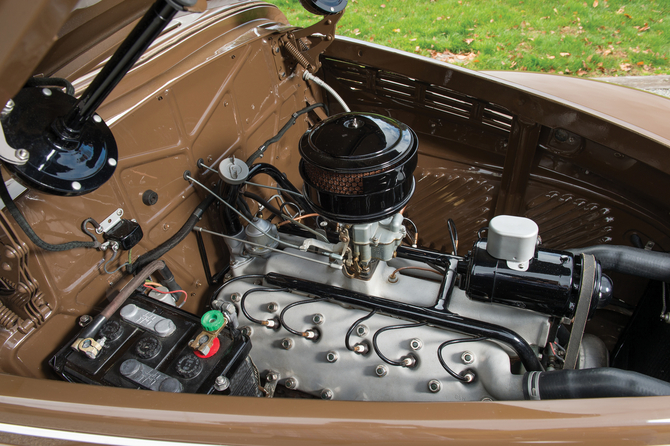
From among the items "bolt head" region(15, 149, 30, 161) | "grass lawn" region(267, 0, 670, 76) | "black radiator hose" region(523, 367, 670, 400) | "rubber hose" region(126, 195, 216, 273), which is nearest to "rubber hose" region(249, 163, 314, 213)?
"rubber hose" region(126, 195, 216, 273)

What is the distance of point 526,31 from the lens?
495 cm

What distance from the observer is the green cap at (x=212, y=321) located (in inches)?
47.1

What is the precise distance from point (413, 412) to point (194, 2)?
31.7 inches

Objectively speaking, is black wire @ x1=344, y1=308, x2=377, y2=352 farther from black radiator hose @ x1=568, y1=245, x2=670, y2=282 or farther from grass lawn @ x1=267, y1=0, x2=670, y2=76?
grass lawn @ x1=267, y1=0, x2=670, y2=76

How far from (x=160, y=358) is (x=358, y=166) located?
2.49ft

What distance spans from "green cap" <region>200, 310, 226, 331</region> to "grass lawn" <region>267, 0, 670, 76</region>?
4144mm

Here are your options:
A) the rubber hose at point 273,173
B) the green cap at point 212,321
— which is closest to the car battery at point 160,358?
the green cap at point 212,321

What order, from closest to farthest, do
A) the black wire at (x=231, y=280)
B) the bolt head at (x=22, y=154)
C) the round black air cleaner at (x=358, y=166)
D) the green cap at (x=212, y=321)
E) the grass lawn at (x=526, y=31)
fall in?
Result: the bolt head at (x=22, y=154)
the round black air cleaner at (x=358, y=166)
the green cap at (x=212, y=321)
the black wire at (x=231, y=280)
the grass lawn at (x=526, y=31)

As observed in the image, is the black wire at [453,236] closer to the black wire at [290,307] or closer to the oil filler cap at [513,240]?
the oil filler cap at [513,240]

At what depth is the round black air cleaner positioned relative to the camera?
1085 mm

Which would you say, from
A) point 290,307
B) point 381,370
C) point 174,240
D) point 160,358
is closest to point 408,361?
point 381,370

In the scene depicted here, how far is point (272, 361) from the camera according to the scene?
149 cm

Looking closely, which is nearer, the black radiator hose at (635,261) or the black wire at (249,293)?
the black radiator hose at (635,261)

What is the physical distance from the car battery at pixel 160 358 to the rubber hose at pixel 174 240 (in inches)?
5.9
